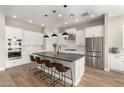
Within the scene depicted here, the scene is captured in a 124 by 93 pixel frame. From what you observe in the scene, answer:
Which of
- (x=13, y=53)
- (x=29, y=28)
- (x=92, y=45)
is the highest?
(x=29, y=28)

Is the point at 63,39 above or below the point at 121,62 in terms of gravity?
above

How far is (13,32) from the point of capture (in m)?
Result: 5.07

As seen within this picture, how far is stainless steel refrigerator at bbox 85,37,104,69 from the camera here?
454 cm

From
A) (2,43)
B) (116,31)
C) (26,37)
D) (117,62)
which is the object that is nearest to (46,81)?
(2,43)

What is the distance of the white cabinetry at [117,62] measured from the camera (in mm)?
4152

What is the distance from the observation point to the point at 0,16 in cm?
441

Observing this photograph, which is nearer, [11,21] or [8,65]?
[8,65]

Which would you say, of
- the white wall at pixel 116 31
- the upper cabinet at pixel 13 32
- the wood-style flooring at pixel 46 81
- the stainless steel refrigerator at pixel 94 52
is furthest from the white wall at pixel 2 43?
the white wall at pixel 116 31

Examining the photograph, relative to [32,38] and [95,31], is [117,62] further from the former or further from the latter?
[32,38]

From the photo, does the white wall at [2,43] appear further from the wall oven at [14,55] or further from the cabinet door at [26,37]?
the cabinet door at [26,37]

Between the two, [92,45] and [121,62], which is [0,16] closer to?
[92,45]

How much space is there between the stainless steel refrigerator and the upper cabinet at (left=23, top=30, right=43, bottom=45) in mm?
3599
